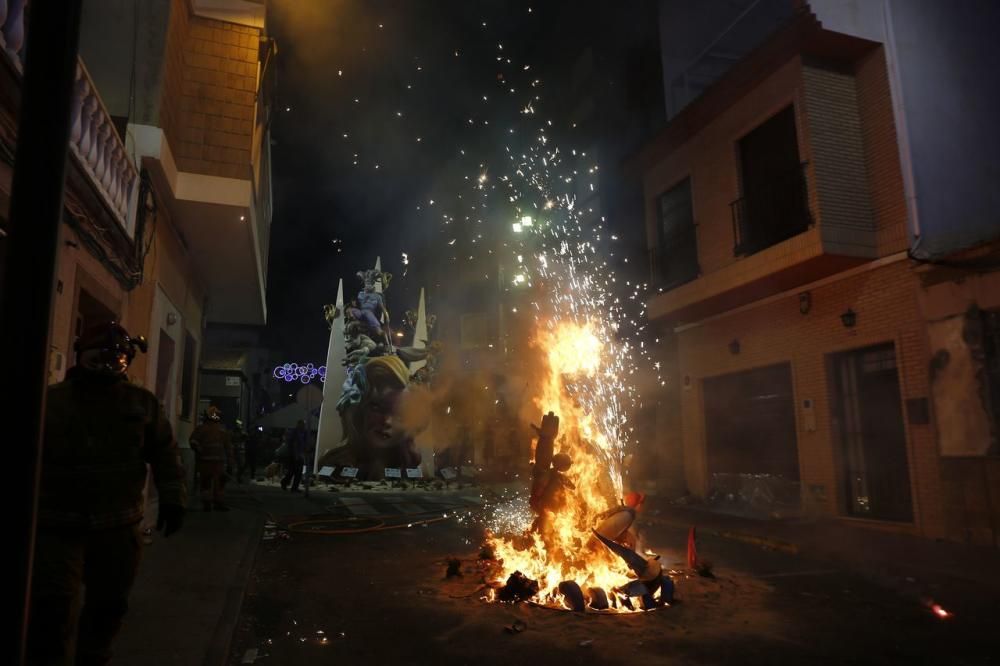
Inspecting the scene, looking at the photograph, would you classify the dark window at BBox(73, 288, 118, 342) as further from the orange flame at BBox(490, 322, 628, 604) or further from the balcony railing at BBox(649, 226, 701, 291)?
the balcony railing at BBox(649, 226, 701, 291)

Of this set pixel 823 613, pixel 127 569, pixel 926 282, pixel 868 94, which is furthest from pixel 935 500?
pixel 127 569

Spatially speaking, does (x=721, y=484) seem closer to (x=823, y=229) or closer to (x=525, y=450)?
(x=823, y=229)

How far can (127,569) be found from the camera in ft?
10.2

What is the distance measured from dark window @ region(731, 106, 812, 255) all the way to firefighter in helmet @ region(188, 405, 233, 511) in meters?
10.3

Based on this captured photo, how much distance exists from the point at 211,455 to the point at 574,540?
7.37 meters

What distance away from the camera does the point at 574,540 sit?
22.8 feet

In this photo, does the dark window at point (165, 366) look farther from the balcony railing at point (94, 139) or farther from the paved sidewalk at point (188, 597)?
the balcony railing at point (94, 139)

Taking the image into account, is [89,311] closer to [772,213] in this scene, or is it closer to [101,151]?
[101,151]

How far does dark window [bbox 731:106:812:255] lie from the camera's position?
35.8 feet

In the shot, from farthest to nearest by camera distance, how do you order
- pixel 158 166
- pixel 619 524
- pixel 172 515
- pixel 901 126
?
pixel 901 126 < pixel 158 166 < pixel 619 524 < pixel 172 515

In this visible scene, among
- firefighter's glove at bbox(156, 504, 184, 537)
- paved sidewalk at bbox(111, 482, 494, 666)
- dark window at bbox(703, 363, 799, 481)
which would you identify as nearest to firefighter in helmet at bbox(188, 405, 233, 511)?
paved sidewalk at bbox(111, 482, 494, 666)

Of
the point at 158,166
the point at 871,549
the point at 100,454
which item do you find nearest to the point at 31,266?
the point at 100,454

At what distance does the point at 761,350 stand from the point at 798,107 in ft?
14.7

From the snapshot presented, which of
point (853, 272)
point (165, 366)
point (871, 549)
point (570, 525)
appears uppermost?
point (853, 272)
